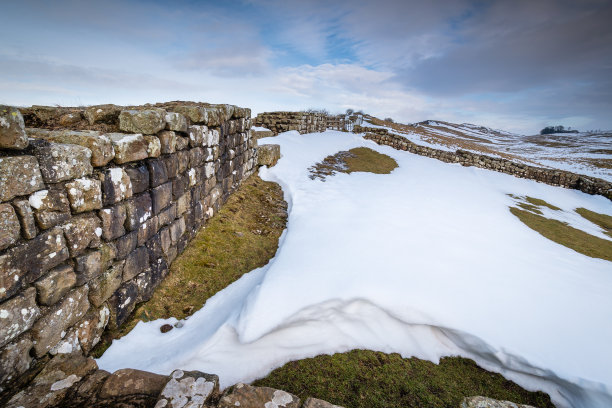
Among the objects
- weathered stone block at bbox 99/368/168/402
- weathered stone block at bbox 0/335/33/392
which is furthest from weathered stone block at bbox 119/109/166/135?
weathered stone block at bbox 99/368/168/402

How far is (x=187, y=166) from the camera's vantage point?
5.57m

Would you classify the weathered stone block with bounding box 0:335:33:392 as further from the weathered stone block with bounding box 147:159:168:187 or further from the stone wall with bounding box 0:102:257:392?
the weathered stone block with bounding box 147:159:168:187

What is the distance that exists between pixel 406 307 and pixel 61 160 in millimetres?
5335

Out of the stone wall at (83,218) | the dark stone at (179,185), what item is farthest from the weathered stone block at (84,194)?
the dark stone at (179,185)

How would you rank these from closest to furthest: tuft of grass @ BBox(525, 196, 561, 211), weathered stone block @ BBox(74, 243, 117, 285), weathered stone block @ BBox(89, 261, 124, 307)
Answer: weathered stone block @ BBox(74, 243, 117, 285), weathered stone block @ BBox(89, 261, 124, 307), tuft of grass @ BBox(525, 196, 561, 211)

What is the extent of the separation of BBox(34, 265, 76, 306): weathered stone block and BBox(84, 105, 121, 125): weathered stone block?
8.35 ft

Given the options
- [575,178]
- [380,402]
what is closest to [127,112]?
[380,402]

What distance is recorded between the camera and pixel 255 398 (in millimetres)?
2420

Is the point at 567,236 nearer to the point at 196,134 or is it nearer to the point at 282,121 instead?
the point at 196,134

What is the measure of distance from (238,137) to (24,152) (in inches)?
251

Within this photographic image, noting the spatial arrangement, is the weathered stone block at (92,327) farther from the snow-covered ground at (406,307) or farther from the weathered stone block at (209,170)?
the weathered stone block at (209,170)

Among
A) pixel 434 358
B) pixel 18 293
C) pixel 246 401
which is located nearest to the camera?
pixel 246 401

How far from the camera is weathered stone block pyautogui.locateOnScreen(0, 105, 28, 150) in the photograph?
90.7 inches

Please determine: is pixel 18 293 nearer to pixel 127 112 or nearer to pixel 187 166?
pixel 127 112
